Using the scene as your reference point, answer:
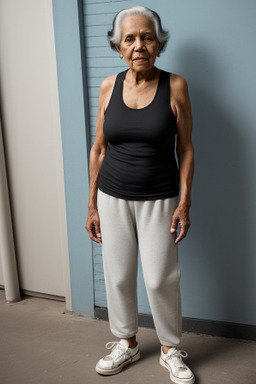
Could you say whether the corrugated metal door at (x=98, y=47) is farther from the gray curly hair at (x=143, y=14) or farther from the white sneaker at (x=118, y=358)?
the white sneaker at (x=118, y=358)

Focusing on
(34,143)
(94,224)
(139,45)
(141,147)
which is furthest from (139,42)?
(34,143)

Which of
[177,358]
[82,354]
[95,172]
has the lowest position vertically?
[82,354]

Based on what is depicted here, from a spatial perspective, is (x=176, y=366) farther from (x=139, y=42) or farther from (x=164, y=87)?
(x=139, y=42)

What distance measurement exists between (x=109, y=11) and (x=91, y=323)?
180 cm

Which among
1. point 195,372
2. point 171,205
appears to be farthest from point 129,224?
point 195,372

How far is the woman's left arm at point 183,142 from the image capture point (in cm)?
196

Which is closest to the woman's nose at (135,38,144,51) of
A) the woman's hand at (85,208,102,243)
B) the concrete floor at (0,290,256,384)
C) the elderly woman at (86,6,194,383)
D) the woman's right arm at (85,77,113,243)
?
the elderly woman at (86,6,194,383)

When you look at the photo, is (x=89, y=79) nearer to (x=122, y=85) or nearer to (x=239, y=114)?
(x=122, y=85)

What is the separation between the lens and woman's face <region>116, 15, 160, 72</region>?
188 centimetres

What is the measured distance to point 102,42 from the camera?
2381mm

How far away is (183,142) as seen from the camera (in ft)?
6.72

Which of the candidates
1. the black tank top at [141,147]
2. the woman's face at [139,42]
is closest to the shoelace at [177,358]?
the black tank top at [141,147]

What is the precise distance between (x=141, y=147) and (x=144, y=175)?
0.41ft

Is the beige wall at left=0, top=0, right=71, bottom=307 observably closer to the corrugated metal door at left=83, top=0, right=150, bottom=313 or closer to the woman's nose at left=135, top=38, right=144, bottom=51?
the corrugated metal door at left=83, top=0, right=150, bottom=313
